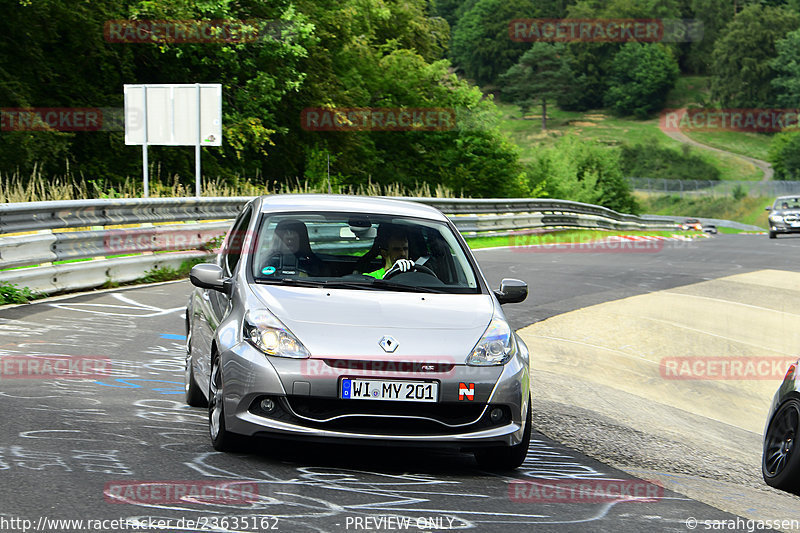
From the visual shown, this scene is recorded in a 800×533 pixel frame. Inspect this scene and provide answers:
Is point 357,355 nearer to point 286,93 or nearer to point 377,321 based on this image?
point 377,321

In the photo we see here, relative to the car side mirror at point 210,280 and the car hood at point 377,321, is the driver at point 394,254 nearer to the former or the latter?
the car hood at point 377,321

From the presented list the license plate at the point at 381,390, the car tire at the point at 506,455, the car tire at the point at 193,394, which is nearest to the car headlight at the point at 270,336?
the license plate at the point at 381,390

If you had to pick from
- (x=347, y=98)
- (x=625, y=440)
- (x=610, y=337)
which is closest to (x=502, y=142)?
(x=347, y=98)

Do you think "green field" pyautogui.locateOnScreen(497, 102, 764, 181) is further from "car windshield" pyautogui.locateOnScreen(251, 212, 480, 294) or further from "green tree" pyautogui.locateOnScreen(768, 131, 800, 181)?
"car windshield" pyautogui.locateOnScreen(251, 212, 480, 294)

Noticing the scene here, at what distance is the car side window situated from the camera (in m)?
7.23

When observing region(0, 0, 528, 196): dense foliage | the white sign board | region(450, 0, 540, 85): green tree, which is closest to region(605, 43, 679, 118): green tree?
region(450, 0, 540, 85): green tree

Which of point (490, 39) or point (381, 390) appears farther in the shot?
point (490, 39)

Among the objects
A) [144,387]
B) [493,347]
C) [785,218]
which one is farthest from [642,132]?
[493,347]

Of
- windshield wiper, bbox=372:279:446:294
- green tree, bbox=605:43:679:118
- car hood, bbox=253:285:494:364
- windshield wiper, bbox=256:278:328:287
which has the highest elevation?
green tree, bbox=605:43:679:118

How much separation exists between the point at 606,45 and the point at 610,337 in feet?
593

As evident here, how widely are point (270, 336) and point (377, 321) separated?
0.57 meters

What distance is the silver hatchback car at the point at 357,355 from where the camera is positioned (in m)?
5.76

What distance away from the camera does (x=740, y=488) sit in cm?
670

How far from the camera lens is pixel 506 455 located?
20.1ft
